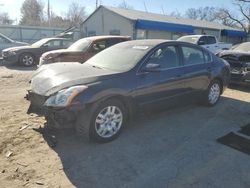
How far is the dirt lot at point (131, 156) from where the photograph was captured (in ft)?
10.8

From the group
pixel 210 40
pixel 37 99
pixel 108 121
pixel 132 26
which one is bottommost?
pixel 108 121

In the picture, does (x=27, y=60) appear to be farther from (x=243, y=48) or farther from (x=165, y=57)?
(x=165, y=57)

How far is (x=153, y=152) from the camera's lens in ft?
13.2

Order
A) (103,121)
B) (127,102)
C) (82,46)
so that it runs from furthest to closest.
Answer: (82,46) < (127,102) < (103,121)

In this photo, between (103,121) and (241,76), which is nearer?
(103,121)

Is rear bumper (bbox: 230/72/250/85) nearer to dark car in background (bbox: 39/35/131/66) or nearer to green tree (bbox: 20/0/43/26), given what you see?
dark car in background (bbox: 39/35/131/66)

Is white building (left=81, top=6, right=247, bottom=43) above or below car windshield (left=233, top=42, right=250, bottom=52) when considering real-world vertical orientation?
above

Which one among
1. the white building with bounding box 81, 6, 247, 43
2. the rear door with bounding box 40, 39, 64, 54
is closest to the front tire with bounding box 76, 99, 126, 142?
the rear door with bounding box 40, 39, 64, 54

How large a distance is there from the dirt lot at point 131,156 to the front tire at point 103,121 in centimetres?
16

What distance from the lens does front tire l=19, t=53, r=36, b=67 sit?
1314cm

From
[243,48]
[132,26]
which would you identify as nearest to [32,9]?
[132,26]

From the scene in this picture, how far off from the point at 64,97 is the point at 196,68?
313 cm

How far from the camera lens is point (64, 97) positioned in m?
3.81

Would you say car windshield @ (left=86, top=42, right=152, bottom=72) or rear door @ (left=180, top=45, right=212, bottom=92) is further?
rear door @ (left=180, top=45, right=212, bottom=92)
